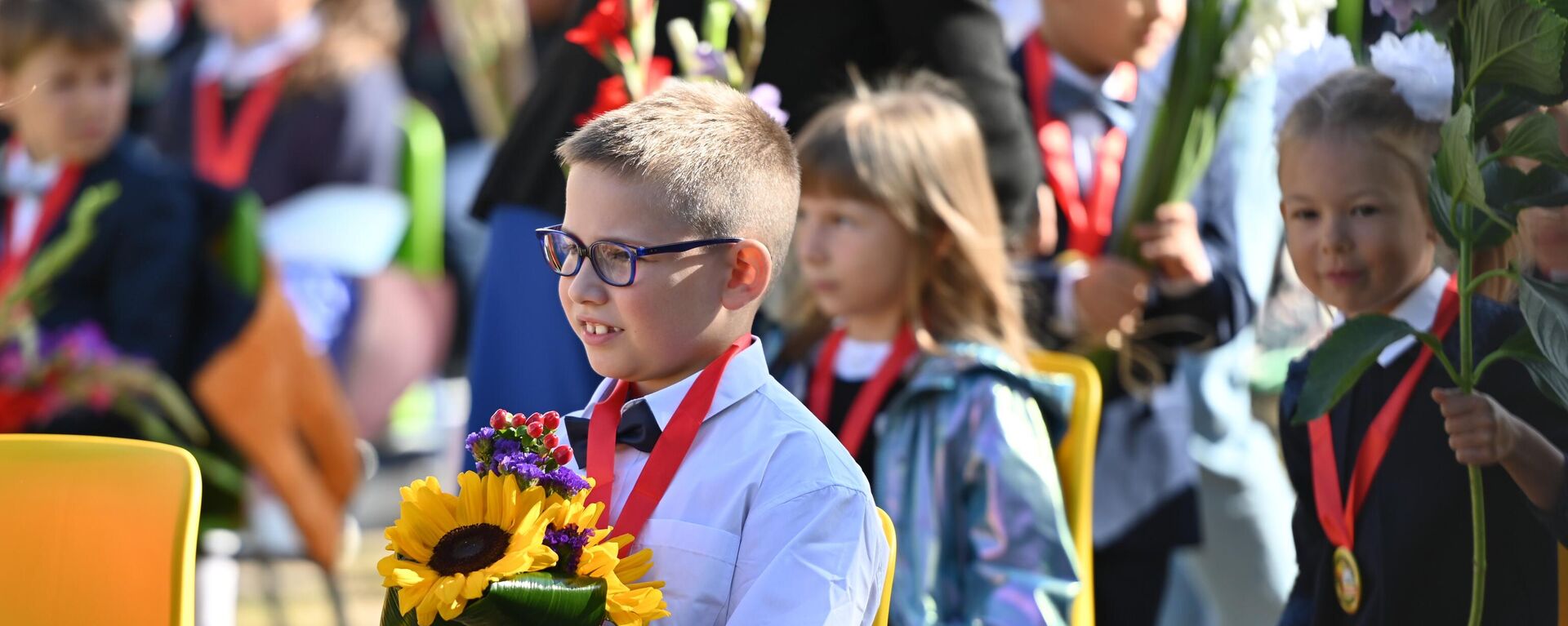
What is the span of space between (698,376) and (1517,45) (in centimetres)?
101

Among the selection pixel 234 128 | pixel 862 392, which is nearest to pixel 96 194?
pixel 234 128

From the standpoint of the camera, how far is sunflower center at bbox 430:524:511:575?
1.46 m

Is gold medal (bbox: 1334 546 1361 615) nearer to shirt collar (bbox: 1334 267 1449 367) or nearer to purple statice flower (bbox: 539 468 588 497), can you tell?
shirt collar (bbox: 1334 267 1449 367)

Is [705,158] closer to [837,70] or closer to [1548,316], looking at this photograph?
[1548,316]

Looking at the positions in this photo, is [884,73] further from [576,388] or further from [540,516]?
[540,516]

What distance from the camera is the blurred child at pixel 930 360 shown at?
8.91ft

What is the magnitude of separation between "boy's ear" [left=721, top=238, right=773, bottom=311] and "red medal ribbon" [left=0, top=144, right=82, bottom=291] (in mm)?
3058

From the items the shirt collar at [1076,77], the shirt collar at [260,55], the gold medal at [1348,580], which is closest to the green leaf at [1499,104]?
the gold medal at [1348,580]

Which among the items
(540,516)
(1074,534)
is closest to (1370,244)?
(1074,534)

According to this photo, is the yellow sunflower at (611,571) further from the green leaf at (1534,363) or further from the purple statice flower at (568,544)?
the green leaf at (1534,363)

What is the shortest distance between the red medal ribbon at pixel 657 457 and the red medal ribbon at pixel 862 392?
1166 mm

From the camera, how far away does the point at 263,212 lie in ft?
16.6

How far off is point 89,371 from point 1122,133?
8.10 feet

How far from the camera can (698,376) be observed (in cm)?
171
